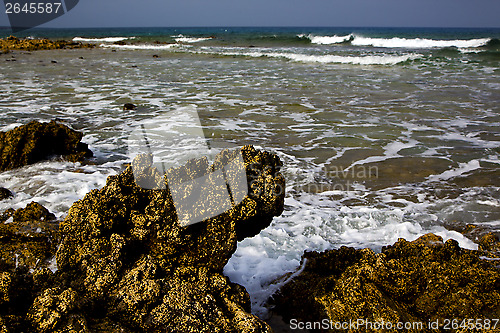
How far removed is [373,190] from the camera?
4.82 meters

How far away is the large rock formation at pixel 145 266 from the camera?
6.53 ft

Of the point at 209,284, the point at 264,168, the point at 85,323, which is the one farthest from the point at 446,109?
the point at 85,323

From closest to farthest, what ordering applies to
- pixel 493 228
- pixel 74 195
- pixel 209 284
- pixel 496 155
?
pixel 209 284 → pixel 493 228 → pixel 74 195 → pixel 496 155

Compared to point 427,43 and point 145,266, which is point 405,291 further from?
point 427,43

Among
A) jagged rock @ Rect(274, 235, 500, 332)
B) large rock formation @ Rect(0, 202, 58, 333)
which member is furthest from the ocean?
large rock formation @ Rect(0, 202, 58, 333)

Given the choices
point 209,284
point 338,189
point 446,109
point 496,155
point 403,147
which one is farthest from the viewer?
point 446,109

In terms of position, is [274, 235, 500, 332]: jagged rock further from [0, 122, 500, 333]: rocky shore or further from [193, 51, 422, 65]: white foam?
[193, 51, 422, 65]: white foam

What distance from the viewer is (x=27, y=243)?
2.56 m

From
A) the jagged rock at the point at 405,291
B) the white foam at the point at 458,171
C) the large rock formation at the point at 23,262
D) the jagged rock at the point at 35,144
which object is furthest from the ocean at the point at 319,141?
the large rock formation at the point at 23,262

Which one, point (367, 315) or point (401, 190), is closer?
point (367, 315)

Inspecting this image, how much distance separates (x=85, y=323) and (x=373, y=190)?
150 inches

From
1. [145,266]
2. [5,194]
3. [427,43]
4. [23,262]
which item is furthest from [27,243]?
[427,43]

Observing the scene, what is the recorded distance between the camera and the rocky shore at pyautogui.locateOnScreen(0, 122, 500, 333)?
2.03 metres

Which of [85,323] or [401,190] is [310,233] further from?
[85,323]
